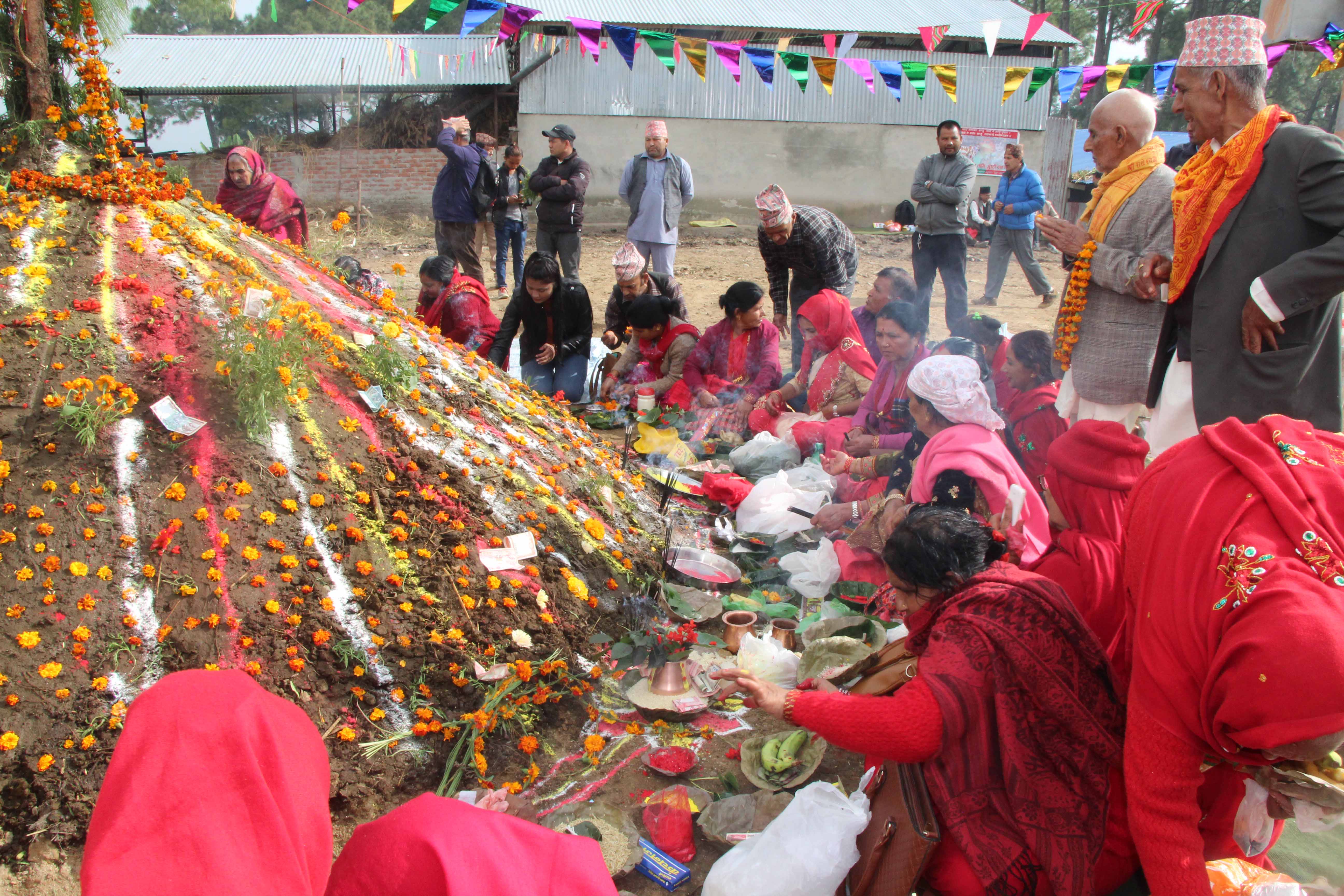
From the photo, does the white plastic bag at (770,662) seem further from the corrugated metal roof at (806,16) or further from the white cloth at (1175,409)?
the corrugated metal roof at (806,16)

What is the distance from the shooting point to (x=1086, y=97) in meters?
24.7

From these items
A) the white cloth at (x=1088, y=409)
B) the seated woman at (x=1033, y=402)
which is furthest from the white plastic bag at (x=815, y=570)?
the white cloth at (x=1088, y=409)

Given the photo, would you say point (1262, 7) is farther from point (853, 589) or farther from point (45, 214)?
point (45, 214)

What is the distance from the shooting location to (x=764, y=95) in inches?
646

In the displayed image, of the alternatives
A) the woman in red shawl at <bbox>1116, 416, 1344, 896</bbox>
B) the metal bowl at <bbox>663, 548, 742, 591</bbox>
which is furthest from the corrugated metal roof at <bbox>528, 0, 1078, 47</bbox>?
the woman in red shawl at <bbox>1116, 416, 1344, 896</bbox>

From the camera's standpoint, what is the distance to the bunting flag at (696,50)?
26.7 feet

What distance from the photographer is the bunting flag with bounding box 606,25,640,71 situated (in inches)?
326

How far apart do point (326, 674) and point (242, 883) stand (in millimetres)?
1945

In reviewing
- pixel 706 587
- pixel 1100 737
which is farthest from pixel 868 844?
pixel 706 587

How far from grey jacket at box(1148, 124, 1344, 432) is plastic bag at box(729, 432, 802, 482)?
2491mm

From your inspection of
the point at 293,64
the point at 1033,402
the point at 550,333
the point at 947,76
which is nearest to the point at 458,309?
the point at 550,333

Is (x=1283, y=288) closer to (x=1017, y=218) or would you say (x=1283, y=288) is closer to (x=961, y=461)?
(x=961, y=461)

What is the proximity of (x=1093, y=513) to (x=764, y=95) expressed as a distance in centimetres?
1533

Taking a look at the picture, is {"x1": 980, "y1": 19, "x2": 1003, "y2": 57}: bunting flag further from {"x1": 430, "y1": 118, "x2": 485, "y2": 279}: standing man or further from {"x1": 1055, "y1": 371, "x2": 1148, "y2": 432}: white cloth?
{"x1": 1055, "y1": 371, "x2": 1148, "y2": 432}: white cloth
